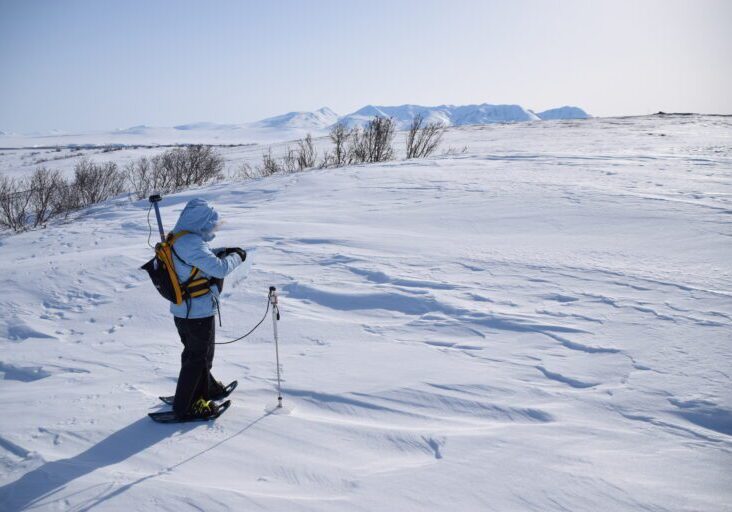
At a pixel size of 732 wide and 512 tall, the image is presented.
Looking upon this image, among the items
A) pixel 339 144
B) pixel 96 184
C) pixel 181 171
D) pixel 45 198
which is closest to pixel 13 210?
pixel 45 198

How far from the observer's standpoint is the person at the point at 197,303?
309 cm

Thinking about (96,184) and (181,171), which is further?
(181,171)

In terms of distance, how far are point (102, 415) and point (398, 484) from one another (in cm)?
233

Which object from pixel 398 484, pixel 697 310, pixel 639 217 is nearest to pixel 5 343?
pixel 398 484

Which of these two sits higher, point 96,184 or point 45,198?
point 96,184

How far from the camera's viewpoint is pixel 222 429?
3.25 meters

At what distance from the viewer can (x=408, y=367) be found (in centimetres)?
405

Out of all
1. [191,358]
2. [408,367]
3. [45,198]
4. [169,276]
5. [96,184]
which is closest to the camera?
[169,276]

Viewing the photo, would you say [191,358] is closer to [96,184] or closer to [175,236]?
[175,236]

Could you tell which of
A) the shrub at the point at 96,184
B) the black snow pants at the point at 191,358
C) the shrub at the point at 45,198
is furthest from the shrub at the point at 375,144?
the black snow pants at the point at 191,358

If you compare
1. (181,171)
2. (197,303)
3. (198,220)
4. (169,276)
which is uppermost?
(181,171)

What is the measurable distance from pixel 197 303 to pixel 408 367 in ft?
6.31

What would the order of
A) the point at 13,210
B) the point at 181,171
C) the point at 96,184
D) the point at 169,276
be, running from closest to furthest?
the point at 169,276, the point at 13,210, the point at 96,184, the point at 181,171

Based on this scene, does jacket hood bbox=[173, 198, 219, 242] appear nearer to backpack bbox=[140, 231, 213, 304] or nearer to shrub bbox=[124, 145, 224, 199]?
backpack bbox=[140, 231, 213, 304]
